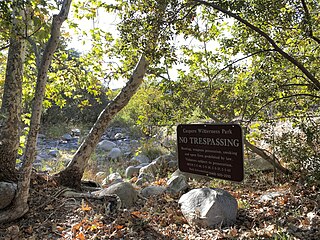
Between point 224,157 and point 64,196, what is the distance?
268 cm

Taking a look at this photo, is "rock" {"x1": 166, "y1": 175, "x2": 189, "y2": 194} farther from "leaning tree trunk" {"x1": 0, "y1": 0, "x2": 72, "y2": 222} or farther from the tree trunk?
"leaning tree trunk" {"x1": 0, "y1": 0, "x2": 72, "y2": 222}

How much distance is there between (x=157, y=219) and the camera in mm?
3758

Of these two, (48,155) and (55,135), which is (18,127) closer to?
(48,155)

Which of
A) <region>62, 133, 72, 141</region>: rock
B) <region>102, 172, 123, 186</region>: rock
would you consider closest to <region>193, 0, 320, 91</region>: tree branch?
<region>102, 172, 123, 186</region>: rock

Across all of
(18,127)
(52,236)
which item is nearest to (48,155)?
(18,127)

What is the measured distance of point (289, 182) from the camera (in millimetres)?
4777

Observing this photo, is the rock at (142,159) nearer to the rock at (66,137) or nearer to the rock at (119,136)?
the rock at (119,136)

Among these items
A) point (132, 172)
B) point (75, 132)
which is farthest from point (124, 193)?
point (75, 132)

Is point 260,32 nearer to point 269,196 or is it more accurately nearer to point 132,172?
point 269,196

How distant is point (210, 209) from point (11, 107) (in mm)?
3105

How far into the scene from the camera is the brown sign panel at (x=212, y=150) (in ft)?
9.14

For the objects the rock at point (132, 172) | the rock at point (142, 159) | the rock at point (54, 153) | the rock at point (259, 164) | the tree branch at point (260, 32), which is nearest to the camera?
the tree branch at point (260, 32)

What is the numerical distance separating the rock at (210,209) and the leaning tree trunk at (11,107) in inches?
A: 104

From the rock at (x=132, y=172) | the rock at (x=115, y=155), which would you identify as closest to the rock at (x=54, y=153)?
the rock at (x=115, y=155)
